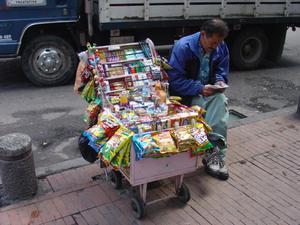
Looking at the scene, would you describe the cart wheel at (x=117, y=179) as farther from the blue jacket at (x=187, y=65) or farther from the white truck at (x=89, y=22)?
the white truck at (x=89, y=22)

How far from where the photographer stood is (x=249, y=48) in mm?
8195

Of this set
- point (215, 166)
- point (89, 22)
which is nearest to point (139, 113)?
point (215, 166)

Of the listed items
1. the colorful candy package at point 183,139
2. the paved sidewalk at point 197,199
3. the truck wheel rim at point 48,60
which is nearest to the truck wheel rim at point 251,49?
the truck wheel rim at point 48,60

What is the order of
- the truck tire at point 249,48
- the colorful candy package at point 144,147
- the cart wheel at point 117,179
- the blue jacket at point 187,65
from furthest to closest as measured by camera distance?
1. the truck tire at point 249,48
2. the blue jacket at point 187,65
3. the cart wheel at point 117,179
4. the colorful candy package at point 144,147

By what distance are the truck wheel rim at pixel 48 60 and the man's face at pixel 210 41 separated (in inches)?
147

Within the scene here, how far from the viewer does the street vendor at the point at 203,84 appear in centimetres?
360

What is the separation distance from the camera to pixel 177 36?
7.47 m

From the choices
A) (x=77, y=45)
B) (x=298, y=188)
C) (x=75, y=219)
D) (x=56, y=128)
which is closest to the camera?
(x=75, y=219)

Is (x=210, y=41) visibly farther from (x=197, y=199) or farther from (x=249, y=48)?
(x=249, y=48)

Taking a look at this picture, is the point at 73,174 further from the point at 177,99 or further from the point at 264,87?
the point at 264,87

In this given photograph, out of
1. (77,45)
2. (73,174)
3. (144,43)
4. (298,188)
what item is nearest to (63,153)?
(73,174)

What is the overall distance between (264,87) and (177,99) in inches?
163

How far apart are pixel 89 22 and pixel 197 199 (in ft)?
14.0

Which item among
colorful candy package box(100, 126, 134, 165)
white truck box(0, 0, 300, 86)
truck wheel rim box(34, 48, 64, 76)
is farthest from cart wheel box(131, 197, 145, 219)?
truck wheel rim box(34, 48, 64, 76)
